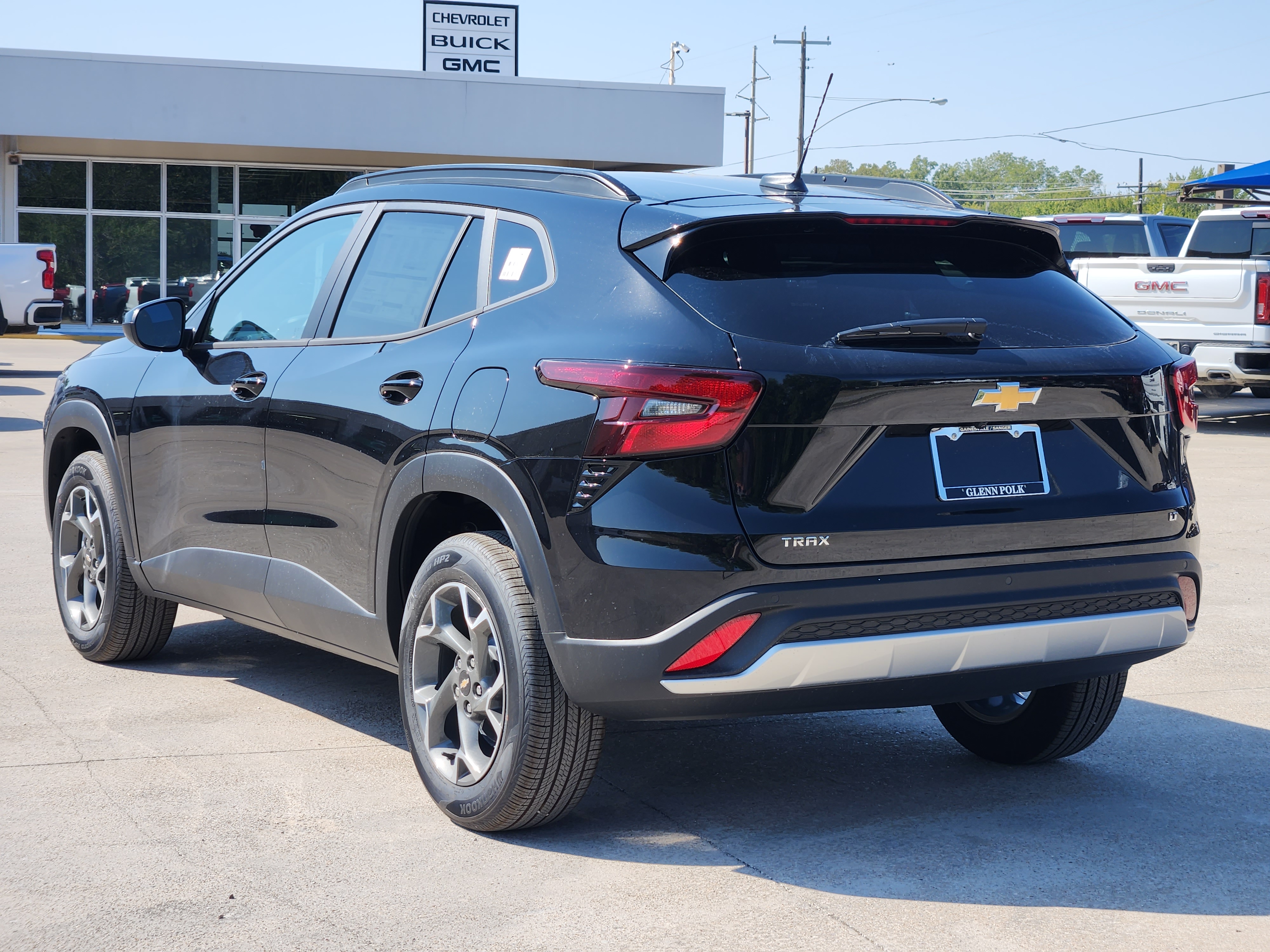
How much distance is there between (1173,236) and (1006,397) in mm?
17233

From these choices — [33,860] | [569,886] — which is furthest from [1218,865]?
[33,860]

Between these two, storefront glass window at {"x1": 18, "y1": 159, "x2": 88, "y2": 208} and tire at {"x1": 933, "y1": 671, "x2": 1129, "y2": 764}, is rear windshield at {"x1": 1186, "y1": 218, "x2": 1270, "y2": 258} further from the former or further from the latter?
storefront glass window at {"x1": 18, "y1": 159, "x2": 88, "y2": 208}

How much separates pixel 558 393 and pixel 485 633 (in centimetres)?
71

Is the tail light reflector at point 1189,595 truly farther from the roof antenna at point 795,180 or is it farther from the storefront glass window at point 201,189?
the storefront glass window at point 201,189

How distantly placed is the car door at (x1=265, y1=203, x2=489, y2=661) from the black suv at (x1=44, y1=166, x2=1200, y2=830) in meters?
0.01

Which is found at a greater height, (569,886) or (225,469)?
(225,469)

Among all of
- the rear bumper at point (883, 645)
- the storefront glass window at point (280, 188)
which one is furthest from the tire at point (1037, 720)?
the storefront glass window at point (280, 188)

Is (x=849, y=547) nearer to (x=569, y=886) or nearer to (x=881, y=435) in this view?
(x=881, y=435)

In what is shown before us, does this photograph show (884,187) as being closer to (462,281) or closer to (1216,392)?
(462,281)

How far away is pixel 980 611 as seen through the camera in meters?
3.63

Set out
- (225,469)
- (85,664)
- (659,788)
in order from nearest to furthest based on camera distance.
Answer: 1. (659,788)
2. (225,469)
3. (85,664)

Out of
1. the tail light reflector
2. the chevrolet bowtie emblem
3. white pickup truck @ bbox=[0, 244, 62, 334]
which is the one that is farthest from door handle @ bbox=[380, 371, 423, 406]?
white pickup truck @ bbox=[0, 244, 62, 334]

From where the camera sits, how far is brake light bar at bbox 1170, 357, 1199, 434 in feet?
13.3

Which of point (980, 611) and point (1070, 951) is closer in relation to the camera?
point (1070, 951)
